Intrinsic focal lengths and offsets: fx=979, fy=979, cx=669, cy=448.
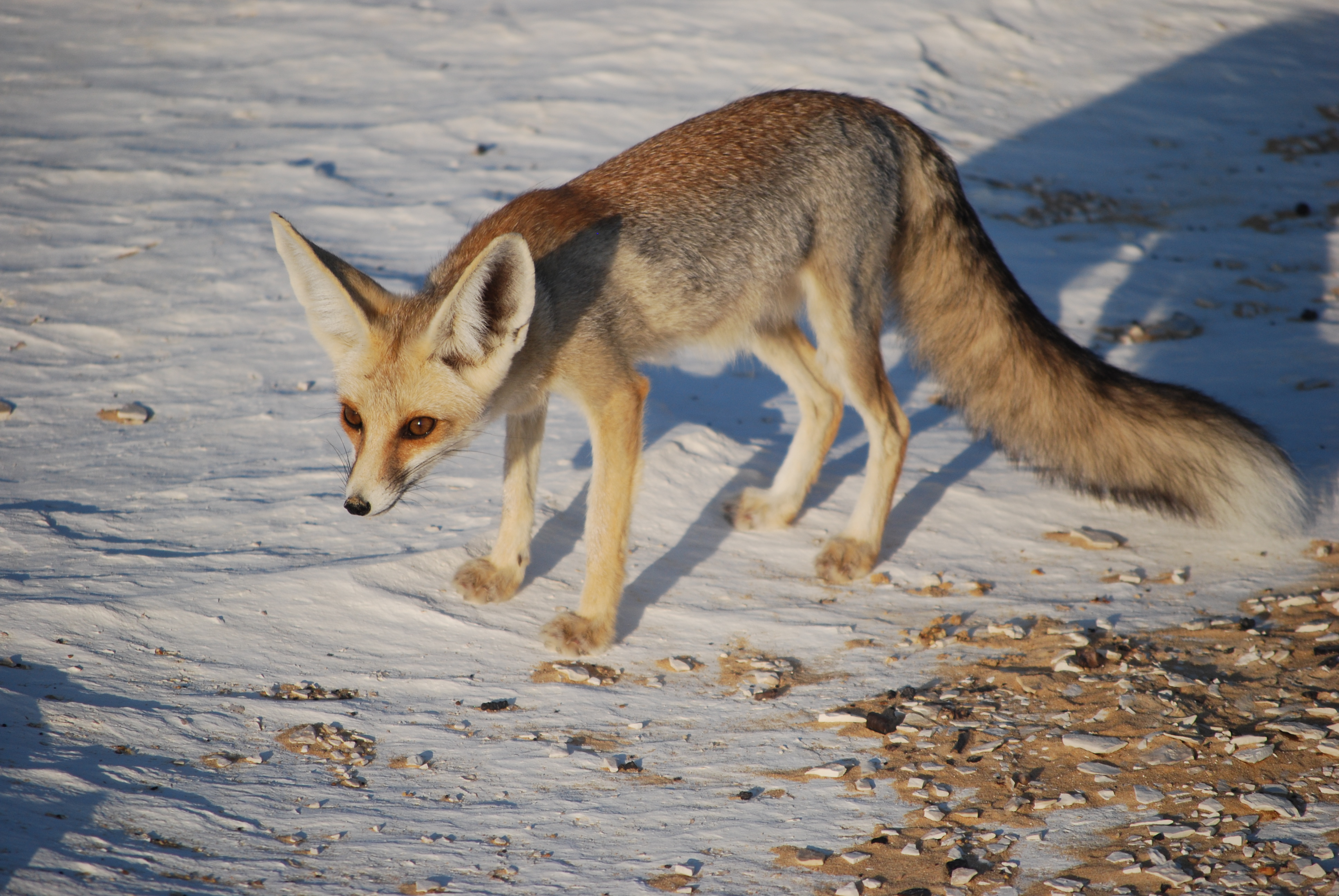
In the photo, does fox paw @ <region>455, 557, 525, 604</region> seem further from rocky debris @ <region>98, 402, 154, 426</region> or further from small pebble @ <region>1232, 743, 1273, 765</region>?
small pebble @ <region>1232, 743, 1273, 765</region>

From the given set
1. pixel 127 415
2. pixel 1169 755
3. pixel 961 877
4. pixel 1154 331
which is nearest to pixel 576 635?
pixel 961 877

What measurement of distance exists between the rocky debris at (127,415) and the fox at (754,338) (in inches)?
79.2

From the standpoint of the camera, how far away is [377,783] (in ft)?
9.82

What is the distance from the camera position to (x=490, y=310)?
11.2 feet

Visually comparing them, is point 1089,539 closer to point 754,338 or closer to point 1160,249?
point 754,338

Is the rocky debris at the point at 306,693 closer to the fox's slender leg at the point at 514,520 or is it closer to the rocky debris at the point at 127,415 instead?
the fox's slender leg at the point at 514,520

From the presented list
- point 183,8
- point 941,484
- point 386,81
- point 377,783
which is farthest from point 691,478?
point 183,8

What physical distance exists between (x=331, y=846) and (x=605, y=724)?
1034mm

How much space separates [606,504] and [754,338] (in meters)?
1.41

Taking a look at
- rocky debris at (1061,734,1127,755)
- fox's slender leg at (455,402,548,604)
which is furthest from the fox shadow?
rocky debris at (1061,734,1127,755)

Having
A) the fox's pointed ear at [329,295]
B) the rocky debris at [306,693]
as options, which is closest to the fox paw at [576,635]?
the rocky debris at [306,693]

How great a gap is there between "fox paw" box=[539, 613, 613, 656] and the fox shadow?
20cm

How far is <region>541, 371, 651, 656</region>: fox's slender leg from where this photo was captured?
388cm

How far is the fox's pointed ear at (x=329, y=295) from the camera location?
3320mm
